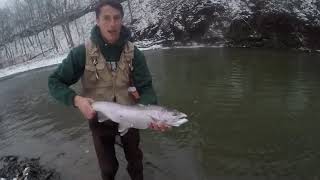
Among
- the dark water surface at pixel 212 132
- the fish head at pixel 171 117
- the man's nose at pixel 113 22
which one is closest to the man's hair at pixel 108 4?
the man's nose at pixel 113 22

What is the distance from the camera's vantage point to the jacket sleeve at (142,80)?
12.1 feet

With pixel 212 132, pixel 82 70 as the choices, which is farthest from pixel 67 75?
pixel 212 132

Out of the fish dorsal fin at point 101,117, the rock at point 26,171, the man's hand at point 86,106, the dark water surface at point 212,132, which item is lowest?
the dark water surface at point 212,132

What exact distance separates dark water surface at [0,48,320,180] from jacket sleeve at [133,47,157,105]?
219cm

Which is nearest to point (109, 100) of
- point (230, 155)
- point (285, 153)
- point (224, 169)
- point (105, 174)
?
point (105, 174)

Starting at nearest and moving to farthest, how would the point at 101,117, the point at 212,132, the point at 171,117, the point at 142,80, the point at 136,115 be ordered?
1. the point at 171,117
2. the point at 136,115
3. the point at 101,117
4. the point at 142,80
5. the point at 212,132

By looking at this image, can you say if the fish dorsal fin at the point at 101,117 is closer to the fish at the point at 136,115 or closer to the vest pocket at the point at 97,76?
the fish at the point at 136,115

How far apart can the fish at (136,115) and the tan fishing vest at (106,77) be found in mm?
253

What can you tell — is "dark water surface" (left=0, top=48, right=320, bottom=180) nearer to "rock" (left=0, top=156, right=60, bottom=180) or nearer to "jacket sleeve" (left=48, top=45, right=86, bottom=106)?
"rock" (left=0, top=156, right=60, bottom=180)

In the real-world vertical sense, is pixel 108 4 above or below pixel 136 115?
above

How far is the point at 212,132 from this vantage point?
7477 millimetres

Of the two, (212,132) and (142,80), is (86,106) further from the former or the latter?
(212,132)

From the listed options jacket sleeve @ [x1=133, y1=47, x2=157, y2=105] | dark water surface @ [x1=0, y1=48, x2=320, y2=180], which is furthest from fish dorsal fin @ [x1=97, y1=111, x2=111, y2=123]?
dark water surface @ [x1=0, y1=48, x2=320, y2=180]

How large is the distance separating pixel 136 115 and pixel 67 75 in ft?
2.59
